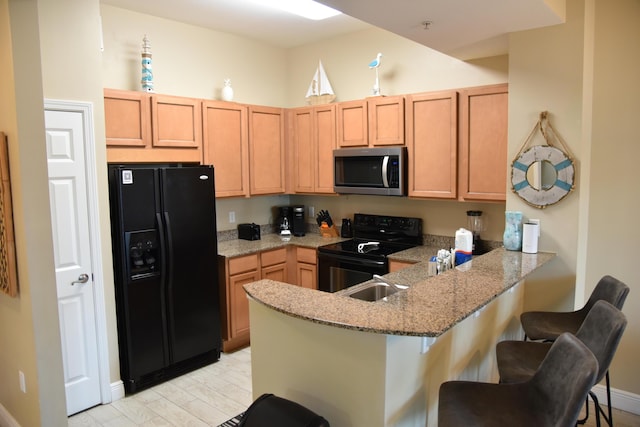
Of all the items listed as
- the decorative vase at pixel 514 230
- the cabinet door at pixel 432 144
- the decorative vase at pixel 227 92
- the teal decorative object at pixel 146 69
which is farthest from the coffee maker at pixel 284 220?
the decorative vase at pixel 514 230

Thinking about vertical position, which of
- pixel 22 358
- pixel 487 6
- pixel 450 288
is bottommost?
pixel 22 358

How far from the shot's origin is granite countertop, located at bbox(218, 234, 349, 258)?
13.1 feet

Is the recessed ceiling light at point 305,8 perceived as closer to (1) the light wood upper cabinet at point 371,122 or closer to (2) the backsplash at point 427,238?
(1) the light wood upper cabinet at point 371,122

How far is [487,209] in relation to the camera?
3756 millimetres

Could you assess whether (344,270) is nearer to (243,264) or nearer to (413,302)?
(243,264)

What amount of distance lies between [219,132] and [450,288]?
106 inches

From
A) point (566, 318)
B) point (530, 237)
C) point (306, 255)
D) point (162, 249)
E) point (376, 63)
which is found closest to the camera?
point (566, 318)

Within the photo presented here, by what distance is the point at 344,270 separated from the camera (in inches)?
155

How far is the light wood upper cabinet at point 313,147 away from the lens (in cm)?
431

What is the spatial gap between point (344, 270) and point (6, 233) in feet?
8.07

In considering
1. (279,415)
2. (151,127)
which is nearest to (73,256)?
(151,127)

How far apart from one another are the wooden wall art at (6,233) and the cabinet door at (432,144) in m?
2.80

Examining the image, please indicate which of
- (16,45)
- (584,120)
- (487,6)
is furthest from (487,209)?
(16,45)

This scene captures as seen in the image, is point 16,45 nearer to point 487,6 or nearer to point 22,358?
point 22,358
